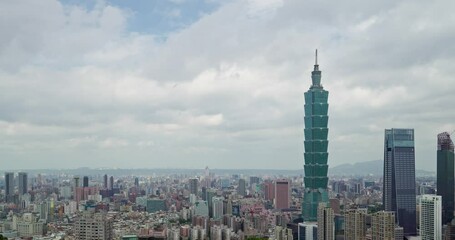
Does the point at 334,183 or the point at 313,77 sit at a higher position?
the point at 313,77

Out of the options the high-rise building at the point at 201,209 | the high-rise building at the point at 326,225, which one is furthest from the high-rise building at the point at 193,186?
the high-rise building at the point at 326,225

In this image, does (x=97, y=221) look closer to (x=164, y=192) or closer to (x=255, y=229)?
(x=255, y=229)

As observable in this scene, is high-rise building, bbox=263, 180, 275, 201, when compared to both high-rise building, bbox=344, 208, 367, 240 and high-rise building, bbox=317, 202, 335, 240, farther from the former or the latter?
high-rise building, bbox=344, 208, 367, 240

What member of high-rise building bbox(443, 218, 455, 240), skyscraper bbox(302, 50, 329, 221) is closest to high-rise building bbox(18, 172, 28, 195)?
skyscraper bbox(302, 50, 329, 221)

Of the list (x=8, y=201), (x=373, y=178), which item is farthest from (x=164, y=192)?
(x=373, y=178)

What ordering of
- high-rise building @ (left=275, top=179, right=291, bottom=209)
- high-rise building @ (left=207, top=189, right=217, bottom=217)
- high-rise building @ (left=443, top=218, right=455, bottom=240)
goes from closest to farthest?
high-rise building @ (left=443, top=218, right=455, bottom=240)
high-rise building @ (left=207, top=189, right=217, bottom=217)
high-rise building @ (left=275, top=179, right=291, bottom=209)

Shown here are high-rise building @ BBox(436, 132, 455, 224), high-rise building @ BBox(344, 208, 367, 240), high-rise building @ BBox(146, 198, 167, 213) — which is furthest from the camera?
high-rise building @ BBox(146, 198, 167, 213)

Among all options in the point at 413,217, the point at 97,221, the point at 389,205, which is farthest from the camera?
the point at 389,205
